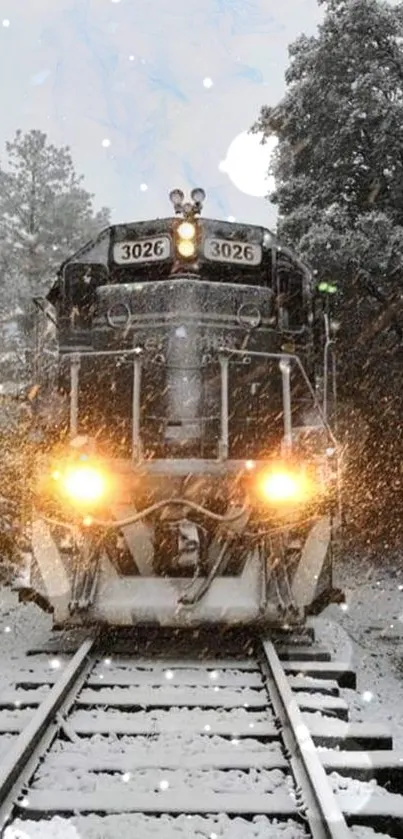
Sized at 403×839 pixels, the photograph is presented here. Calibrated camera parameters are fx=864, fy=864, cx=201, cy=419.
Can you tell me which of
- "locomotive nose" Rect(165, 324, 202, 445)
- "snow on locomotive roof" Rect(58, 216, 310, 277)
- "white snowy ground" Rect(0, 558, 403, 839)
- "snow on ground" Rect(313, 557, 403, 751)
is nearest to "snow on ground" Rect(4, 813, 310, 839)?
"white snowy ground" Rect(0, 558, 403, 839)

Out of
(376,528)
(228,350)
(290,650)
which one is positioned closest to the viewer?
(290,650)

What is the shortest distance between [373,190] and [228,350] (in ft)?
28.5

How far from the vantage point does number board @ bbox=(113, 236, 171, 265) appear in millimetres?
6957

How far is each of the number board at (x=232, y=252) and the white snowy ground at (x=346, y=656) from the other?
126 inches

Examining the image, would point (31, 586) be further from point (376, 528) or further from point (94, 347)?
point (376, 528)

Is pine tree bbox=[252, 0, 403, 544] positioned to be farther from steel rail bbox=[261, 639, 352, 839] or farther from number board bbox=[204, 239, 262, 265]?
steel rail bbox=[261, 639, 352, 839]

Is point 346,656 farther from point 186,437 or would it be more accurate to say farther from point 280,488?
point 186,437

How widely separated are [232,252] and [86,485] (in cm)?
232

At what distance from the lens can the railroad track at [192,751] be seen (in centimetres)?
312

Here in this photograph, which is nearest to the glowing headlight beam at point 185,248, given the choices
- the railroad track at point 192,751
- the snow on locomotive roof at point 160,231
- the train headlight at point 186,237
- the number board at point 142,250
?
the train headlight at point 186,237

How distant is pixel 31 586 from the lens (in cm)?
623

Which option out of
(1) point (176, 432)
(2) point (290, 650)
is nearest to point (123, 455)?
(1) point (176, 432)

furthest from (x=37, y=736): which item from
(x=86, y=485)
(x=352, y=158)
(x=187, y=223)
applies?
(x=352, y=158)

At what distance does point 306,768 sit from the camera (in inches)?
136
